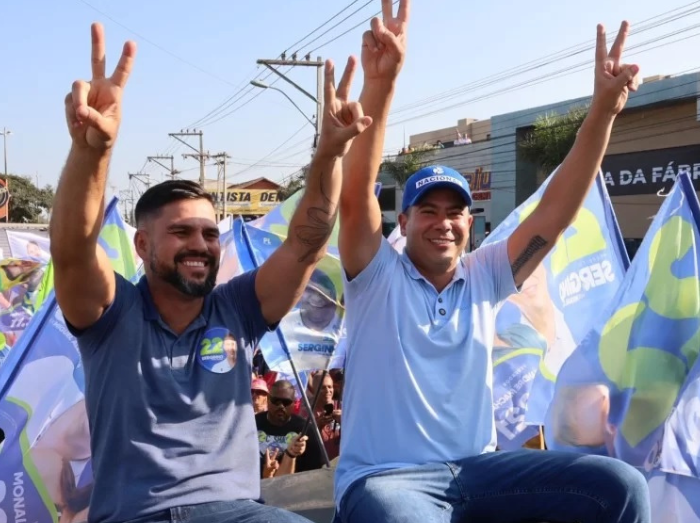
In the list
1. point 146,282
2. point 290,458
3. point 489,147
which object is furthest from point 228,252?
point 489,147

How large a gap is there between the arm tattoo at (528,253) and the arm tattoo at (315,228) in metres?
0.70

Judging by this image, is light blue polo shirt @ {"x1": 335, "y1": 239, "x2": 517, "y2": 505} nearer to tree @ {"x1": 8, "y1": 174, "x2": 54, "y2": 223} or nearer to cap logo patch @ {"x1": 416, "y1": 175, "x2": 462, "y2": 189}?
cap logo patch @ {"x1": 416, "y1": 175, "x2": 462, "y2": 189}

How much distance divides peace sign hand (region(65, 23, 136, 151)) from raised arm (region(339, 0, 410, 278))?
769 mm

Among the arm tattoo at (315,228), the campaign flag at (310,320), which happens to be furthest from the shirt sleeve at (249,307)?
the campaign flag at (310,320)

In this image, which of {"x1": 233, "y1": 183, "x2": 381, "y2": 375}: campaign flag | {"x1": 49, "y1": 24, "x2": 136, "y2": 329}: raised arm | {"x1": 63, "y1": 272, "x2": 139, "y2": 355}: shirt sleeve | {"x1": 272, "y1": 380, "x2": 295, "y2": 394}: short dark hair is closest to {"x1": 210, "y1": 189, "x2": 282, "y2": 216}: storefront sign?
{"x1": 233, "y1": 183, "x2": 381, "y2": 375}: campaign flag

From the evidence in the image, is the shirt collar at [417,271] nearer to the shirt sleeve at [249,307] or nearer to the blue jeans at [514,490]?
the shirt sleeve at [249,307]

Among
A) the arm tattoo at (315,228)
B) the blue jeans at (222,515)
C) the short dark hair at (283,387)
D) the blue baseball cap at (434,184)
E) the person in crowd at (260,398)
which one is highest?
the blue baseball cap at (434,184)

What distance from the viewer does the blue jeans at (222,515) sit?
211cm

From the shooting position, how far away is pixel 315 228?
244 cm

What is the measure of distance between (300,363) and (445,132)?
4007 centimetres

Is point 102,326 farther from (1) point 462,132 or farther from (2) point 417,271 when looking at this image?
(1) point 462,132

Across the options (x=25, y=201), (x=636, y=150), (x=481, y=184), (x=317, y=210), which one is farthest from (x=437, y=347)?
(x=25, y=201)

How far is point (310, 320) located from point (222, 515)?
3.35 m

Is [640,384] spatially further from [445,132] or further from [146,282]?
[445,132]
